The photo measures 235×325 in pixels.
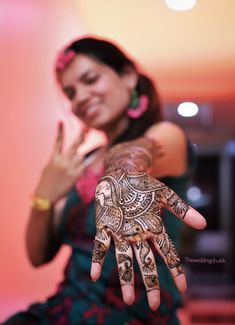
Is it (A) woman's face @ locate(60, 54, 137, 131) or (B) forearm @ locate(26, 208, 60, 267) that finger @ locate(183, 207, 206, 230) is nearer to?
(A) woman's face @ locate(60, 54, 137, 131)

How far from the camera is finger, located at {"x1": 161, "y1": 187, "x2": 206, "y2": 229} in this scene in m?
0.67

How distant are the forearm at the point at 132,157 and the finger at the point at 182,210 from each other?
0.07m

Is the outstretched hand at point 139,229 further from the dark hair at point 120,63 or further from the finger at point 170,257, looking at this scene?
the dark hair at point 120,63

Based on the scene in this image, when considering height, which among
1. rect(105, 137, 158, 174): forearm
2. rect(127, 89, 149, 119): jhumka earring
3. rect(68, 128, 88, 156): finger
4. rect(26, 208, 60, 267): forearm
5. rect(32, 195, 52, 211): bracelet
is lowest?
rect(26, 208, 60, 267): forearm

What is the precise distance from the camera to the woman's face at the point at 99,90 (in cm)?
94

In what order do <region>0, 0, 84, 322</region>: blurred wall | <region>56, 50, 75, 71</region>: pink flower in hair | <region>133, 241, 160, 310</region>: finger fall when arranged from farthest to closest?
<region>0, 0, 84, 322</region>: blurred wall, <region>56, 50, 75, 71</region>: pink flower in hair, <region>133, 241, 160, 310</region>: finger

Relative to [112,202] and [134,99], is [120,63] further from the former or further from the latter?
[112,202]

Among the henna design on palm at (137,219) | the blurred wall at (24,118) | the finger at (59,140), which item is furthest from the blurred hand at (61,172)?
the henna design on palm at (137,219)

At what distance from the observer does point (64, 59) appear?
3.26ft

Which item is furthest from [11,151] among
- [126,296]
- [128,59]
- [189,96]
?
[126,296]

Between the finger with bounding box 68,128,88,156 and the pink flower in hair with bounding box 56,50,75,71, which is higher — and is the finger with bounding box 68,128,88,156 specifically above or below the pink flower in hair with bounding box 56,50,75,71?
below

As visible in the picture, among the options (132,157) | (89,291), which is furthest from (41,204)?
(132,157)

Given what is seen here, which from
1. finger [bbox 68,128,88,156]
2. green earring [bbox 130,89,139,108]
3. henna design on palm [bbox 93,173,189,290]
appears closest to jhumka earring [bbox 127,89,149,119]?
green earring [bbox 130,89,139,108]

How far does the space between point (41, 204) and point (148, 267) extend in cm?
43
